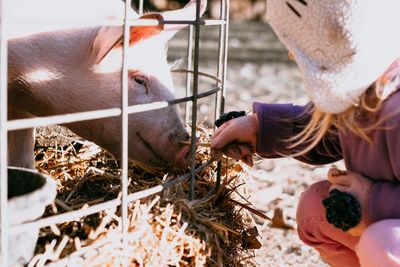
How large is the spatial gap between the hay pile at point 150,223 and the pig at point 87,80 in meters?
0.10

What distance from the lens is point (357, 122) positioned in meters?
1.64

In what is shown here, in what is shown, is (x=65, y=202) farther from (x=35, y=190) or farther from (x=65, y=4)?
(x=65, y=4)

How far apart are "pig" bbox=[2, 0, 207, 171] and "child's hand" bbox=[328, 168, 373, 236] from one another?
52cm

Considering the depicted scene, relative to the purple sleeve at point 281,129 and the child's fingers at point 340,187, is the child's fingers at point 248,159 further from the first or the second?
the child's fingers at point 340,187

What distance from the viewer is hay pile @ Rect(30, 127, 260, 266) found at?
1.48 m

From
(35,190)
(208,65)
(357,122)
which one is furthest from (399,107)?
(208,65)

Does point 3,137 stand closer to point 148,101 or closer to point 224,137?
point 224,137

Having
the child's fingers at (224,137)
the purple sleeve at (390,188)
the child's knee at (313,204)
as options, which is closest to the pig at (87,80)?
the child's fingers at (224,137)

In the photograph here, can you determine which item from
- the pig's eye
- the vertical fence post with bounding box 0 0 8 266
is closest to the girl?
the pig's eye

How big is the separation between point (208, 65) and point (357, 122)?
5522mm

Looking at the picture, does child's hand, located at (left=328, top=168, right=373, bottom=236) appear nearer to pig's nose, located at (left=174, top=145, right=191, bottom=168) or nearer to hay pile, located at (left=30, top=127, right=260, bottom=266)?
hay pile, located at (left=30, top=127, right=260, bottom=266)

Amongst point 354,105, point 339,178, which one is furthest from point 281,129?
point 354,105

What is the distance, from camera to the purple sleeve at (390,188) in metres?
1.58

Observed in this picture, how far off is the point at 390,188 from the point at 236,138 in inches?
18.1
